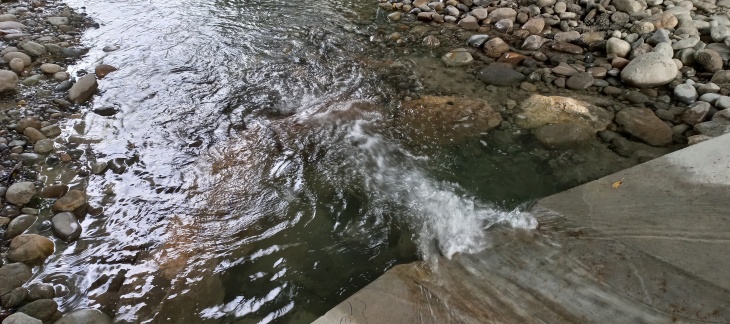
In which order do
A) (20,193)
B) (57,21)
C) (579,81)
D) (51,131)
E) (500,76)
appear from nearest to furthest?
(20,193)
(51,131)
(579,81)
(500,76)
(57,21)

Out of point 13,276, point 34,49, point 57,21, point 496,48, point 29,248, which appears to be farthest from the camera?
point 57,21

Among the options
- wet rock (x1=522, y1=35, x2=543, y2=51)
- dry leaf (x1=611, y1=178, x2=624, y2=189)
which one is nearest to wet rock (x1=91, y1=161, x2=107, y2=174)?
dry leaf (x1=611, y1=178, x2=624, y2=189)

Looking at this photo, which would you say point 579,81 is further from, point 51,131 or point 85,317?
point 51,131

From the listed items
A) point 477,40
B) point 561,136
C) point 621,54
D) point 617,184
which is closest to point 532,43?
point 477,40

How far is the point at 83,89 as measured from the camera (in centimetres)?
503

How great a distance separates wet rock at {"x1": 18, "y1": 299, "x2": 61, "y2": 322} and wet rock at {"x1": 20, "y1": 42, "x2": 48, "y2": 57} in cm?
468

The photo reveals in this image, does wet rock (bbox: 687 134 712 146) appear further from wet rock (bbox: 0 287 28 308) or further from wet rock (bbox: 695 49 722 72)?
wet rock (bbox: 0 287 28 308)

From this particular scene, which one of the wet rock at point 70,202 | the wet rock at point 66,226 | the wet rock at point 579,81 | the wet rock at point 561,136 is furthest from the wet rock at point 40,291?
the wet rock at point 579,81

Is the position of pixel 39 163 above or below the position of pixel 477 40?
below

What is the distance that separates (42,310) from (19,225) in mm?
984

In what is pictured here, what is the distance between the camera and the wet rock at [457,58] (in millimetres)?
5832

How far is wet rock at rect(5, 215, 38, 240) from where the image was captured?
3205 mm

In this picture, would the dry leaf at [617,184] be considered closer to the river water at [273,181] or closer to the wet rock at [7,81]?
the river water at [273,181]

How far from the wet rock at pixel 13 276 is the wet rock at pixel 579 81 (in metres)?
5.70
